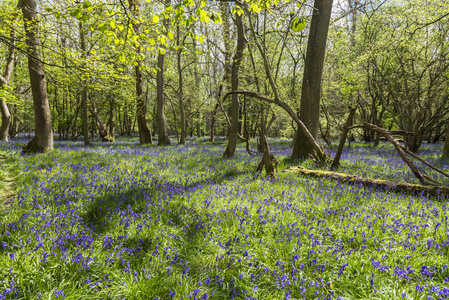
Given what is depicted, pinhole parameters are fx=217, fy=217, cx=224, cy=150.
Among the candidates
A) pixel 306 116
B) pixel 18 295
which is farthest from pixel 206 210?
pixel 306 116

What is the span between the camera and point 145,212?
411cm

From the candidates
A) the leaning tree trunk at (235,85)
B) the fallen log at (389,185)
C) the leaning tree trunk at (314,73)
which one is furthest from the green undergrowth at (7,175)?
the leaning tree trunk at (314,73)

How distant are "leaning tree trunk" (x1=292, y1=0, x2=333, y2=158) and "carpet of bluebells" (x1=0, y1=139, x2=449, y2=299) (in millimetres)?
3443

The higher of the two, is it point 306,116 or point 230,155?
point 306,116

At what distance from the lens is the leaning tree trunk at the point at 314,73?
8.23m

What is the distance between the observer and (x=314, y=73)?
844 cm

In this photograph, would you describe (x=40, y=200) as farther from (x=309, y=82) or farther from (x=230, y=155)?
(x=309, y=82)

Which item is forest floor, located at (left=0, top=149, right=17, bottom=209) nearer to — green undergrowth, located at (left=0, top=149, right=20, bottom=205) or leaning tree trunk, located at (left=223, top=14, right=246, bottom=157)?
green undergrowth, located at (left=0, top=149, right=20, bottom=205)

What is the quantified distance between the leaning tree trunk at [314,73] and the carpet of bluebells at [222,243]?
344 cm

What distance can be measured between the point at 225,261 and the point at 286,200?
222 centimetres

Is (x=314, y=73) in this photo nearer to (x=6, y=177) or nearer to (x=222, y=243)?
(x=222, y=243)

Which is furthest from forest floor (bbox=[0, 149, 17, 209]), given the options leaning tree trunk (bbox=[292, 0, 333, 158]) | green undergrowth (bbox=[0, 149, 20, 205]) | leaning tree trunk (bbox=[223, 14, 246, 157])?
leaning tree trunk (bbox=[292, 0, 333, 158])

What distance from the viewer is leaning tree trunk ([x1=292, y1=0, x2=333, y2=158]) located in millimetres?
8234

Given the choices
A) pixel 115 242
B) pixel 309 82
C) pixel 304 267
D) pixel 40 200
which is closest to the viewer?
pixel 304 267
